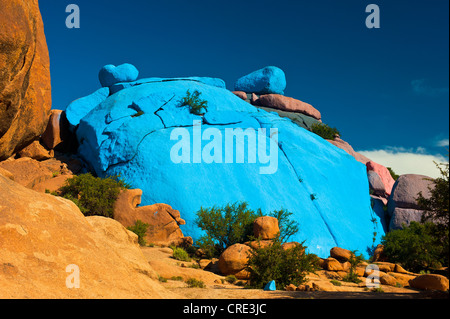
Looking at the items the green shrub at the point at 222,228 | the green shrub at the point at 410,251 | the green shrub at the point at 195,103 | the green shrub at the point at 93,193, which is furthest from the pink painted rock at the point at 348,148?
the green shrub at the point at 93,193

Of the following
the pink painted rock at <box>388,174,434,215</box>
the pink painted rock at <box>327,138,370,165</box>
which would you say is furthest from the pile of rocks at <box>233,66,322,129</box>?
the pink painted rock at <box>388,174,434,215</box>

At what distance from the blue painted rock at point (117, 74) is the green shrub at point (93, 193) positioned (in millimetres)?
10582

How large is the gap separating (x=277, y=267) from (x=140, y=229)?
228 inches

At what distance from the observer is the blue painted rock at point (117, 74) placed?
2317cm

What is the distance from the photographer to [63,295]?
4.11 metres

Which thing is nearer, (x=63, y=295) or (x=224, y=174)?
(x=63, y=295)

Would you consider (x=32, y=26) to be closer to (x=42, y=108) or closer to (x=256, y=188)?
(x=42, y=108)

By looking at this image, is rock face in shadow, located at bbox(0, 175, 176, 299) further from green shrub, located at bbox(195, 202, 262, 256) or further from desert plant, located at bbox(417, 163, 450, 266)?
green shrub, located at bbox(195, 202, 262, 256)

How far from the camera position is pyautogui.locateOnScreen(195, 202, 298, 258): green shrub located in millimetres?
12039

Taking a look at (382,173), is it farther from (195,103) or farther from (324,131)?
(195,103)

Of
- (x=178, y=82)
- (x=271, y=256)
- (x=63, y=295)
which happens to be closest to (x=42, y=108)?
(x=63, y=295)

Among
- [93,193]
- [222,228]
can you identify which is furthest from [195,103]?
[222,228]

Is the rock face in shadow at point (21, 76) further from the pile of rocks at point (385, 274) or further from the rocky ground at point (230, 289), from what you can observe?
the pile of rocks at point (385, 274)
